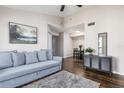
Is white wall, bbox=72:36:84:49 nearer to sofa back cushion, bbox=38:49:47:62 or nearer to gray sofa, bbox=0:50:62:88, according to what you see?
gray sofa, bbox=0:50:62:88

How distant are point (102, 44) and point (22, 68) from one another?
131 inches

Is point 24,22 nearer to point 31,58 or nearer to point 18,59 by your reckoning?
point 31,58

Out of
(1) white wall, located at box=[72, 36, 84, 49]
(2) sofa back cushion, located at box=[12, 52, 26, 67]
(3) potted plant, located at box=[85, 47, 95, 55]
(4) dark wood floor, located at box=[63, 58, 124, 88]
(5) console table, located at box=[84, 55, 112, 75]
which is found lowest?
(4) dark wood floor, located at box=[63, 58, 124, 88]

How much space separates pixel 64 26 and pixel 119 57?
3860 mm

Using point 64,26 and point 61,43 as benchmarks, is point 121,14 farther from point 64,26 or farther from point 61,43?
point 61,43

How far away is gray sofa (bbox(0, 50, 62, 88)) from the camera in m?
2.42

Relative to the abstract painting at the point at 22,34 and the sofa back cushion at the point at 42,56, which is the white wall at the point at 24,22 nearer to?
the abstract painting at the point at 22,34

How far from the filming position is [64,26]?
6422 millimetres

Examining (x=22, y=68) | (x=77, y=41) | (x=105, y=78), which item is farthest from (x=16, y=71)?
(x=77, y=41)

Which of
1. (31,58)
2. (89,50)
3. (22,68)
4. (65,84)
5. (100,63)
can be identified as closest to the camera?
(65,84)

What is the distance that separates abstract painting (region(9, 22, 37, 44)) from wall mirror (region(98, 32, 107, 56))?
300 centimetres

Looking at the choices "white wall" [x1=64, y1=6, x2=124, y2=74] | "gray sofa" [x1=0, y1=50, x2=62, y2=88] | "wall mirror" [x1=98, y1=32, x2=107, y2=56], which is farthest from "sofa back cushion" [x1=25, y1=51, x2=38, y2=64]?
"wall mirror" [x1=98, y1=32, x2=107, y2=56]

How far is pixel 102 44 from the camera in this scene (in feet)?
13.8
